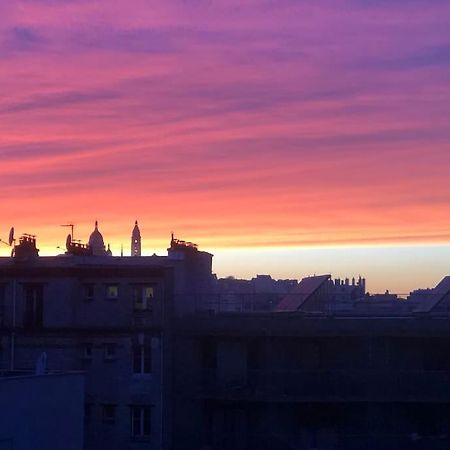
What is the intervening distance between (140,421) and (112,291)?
6301 millimetres

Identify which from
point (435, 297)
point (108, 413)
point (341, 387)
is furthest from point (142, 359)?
point (435, 297)

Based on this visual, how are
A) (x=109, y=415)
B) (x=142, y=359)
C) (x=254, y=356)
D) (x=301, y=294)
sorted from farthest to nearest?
(x=301, y=294) → (x=254, y=356) → (x=109, y=415) → (x=142, y=359)

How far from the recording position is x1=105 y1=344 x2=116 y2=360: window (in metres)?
47.4

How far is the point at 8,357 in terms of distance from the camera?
48469 millimetres

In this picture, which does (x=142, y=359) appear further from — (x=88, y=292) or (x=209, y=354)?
(x=88, y=292)

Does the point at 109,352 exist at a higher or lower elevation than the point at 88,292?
lower

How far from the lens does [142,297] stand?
4759 centimetres

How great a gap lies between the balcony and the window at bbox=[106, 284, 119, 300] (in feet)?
19.7

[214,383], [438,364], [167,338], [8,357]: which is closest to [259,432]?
[214,383]

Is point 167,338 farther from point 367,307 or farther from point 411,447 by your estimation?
point 367,307

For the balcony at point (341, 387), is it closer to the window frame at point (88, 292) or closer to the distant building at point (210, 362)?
the distant building at point (210, 362)

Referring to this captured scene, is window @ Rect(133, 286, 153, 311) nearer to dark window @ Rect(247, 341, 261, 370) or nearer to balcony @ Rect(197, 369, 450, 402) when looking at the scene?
balcony @ Rect(197, 369, 450, 402)

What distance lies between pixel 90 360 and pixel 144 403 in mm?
3512

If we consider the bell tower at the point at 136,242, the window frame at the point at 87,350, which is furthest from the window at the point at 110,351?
the bell tower at the point at 136,242
